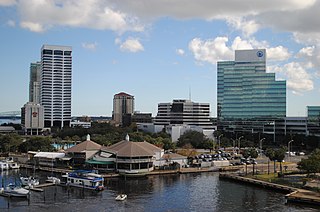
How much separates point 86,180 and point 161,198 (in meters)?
13.4

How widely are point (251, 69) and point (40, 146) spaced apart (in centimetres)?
9056

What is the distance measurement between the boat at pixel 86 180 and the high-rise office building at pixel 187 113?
310 feet

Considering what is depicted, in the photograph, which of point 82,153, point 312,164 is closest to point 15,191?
point 82,153

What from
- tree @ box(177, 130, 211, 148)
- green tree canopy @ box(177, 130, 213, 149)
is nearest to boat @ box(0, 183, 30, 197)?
green tree canopy @ box(177, 130, 213, 149)

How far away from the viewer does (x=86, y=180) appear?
6088 centimetres

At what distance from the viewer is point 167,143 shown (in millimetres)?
103500

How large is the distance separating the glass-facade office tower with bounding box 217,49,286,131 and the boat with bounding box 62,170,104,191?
99496mm

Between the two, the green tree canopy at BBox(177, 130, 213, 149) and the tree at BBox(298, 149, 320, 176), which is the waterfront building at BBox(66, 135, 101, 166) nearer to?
the green tree canopy at BBox(177, 130, 213, 149)

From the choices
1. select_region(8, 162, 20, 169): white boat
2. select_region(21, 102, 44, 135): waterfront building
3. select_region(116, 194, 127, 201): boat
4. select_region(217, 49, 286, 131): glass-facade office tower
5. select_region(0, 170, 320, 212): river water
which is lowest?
select_region(0, 170, 320, 212): river water

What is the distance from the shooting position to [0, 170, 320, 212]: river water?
48.2m

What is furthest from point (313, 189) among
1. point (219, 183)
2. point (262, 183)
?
point (219, 183)

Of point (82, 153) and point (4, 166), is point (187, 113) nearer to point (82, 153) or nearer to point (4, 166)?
point (82, 153)

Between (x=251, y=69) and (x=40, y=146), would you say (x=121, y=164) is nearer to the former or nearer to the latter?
(x=40, y=146)

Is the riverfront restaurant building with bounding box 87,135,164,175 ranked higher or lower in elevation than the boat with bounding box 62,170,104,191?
higher
